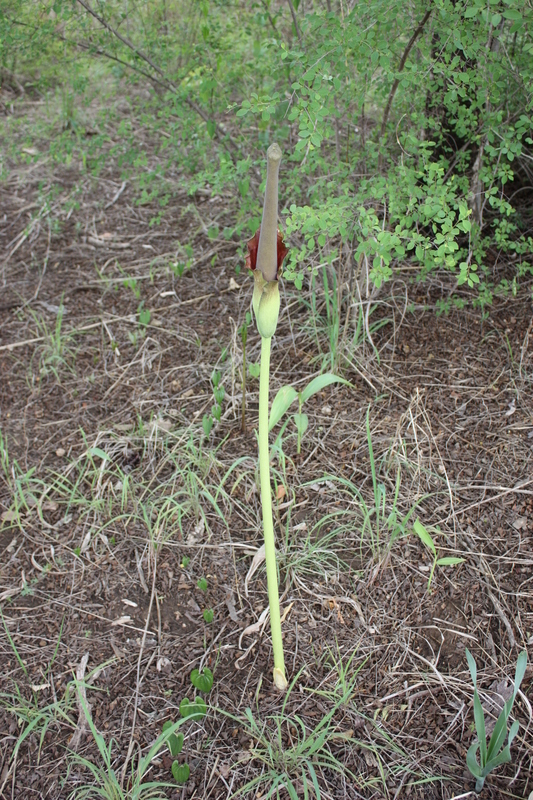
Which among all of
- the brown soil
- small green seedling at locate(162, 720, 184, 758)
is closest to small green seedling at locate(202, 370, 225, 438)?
the brown soil

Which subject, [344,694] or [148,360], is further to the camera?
[148,360]

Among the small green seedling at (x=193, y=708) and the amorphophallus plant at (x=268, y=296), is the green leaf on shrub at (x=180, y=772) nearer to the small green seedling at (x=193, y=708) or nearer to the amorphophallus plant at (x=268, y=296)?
the small green seedling at (x=193, y=708)

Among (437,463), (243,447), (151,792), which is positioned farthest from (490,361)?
(151,792)

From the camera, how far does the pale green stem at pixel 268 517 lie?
1.43 m

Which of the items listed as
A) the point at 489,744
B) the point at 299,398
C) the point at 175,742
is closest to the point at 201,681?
the point at 175,742

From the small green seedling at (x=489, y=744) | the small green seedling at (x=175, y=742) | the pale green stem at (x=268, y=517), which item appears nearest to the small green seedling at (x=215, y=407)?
the pale green stem at (x=268, y=517)

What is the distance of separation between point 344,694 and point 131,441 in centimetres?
123

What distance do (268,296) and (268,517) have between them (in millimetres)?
521

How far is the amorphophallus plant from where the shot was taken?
1.18m

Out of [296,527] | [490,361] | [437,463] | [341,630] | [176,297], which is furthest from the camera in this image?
[176,297]

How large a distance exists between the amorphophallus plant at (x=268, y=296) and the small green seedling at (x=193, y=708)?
0.68ft

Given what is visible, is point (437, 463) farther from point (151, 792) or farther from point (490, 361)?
point (151, 792)

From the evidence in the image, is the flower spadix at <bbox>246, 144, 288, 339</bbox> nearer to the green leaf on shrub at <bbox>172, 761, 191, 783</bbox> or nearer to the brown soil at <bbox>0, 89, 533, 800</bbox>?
the brown soil at <bbox>0, 89, 533, 800</bbox>

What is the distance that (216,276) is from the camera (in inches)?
126
